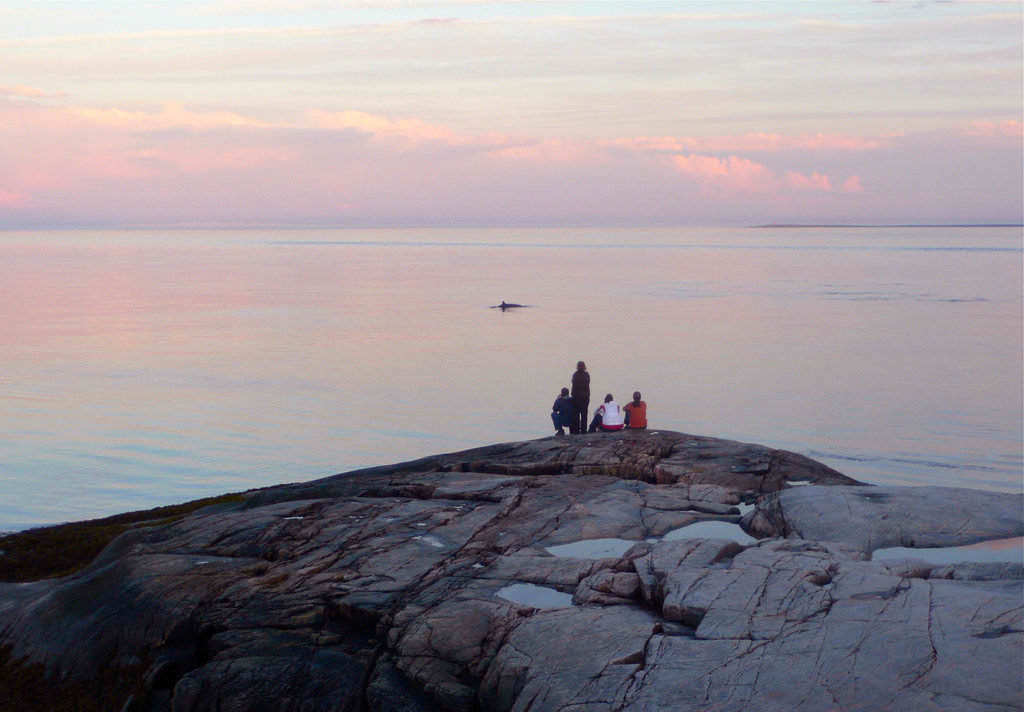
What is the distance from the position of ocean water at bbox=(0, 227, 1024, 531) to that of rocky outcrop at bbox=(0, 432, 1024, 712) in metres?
14.7

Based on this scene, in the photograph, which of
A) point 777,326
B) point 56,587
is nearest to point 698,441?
point 56,587

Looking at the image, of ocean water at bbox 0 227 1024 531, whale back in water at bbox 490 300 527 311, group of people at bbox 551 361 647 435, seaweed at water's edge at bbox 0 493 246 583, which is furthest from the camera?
whale back in water at bbox 490 300 527 311

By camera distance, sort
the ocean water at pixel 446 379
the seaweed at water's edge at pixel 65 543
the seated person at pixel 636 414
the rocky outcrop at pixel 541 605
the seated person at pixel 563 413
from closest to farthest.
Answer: the rocky outcrop at pixel 541 605
the seaweed at water's edge at pixel 65 543
the seated person at pixel 636 414
the seated person at pixel 563 413
the ocean water at pixel 446 379

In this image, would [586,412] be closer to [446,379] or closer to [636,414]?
[636,414]

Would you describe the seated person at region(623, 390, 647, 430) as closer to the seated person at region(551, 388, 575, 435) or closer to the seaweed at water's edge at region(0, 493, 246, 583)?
the seated person at region(551, 388, 575, 435)

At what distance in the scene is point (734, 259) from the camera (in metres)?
189

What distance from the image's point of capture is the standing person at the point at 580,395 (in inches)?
1181

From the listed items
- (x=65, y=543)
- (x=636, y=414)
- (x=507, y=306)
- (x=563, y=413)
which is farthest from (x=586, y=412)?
(x=507, y=306)

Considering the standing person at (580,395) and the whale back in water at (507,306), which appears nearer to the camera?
the standing person at (580,395)

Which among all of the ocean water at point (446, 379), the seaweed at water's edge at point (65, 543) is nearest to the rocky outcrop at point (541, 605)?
the seaweed at water's edge at point (65, 543)

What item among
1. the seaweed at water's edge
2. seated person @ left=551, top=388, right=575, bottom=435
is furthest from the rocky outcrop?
seated person @ left=551, top=388, right=575, bottom=435

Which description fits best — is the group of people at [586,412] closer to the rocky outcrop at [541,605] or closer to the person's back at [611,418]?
the person's back at [611,418]

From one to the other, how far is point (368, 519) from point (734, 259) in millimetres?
177871

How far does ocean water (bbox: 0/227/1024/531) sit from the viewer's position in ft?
122
